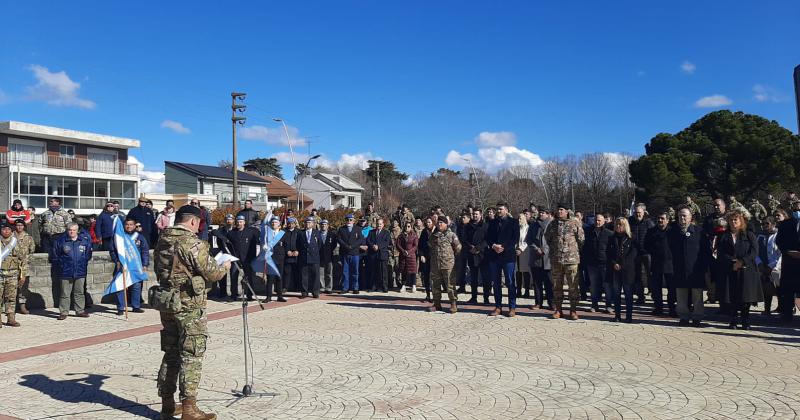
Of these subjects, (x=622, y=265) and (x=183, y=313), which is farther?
(x=622, y=265)

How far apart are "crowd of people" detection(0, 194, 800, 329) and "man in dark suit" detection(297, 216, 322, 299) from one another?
29 millimetres

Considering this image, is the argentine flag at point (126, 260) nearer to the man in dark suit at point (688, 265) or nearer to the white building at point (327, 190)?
the man in dark suit at point (688, 265)

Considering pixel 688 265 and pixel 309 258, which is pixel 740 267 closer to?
pixel 688 265

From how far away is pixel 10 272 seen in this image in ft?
34.0

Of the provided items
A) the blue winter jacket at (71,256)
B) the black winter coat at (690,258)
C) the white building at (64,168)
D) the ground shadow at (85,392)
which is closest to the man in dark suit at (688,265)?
the black winter coat at (690,258)

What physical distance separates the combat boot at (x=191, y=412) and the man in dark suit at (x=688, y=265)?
25.9 feet

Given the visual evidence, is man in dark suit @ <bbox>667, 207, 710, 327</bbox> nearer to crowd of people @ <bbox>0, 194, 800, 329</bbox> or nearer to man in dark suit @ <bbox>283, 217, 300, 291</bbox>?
crowd of people @ <bbox>0, 194, 800, 329</bbox>

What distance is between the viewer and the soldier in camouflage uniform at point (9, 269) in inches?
404

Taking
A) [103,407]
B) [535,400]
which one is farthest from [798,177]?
[103,407]

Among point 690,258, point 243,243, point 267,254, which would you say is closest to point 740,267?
point 690,258

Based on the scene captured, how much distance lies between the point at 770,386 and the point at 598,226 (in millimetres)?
5268

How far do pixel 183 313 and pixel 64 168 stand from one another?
48382 millimetres

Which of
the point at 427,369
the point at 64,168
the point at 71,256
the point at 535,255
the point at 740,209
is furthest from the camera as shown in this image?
the point at 64,168

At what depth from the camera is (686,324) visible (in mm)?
9781
